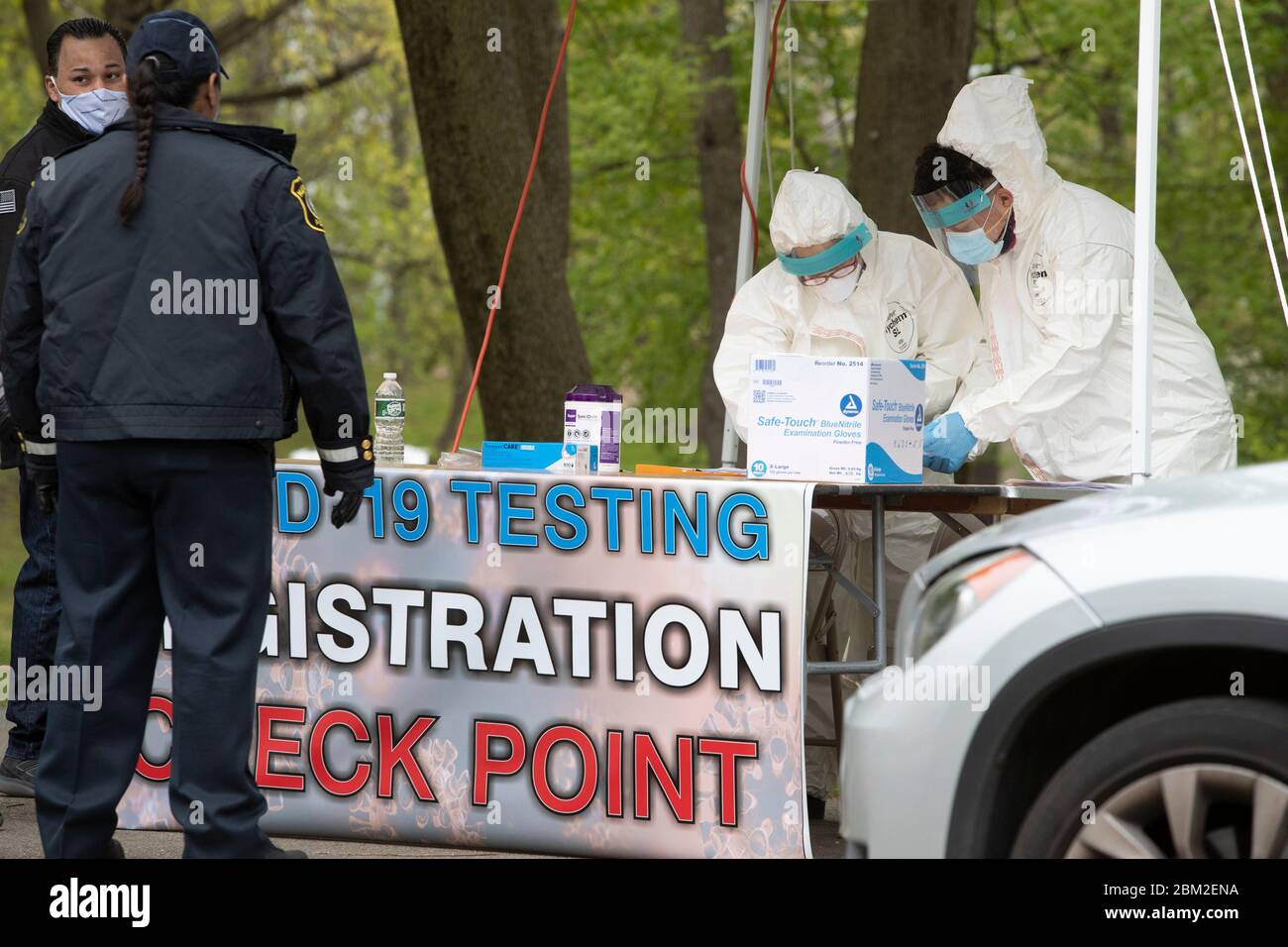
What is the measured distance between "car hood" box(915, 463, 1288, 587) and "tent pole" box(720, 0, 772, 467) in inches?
125

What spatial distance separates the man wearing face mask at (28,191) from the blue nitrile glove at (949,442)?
8.24 feet

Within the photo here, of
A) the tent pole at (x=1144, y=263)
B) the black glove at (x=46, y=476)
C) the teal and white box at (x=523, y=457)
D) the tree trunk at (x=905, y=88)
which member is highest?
the tree trunk at (x=905, y=88)

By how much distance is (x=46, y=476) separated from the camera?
429 centimetres

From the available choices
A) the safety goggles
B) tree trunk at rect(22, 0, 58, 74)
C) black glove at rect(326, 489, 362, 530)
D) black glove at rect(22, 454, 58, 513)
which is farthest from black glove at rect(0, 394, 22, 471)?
tree trunk at rect(22, 0, 58, 74)

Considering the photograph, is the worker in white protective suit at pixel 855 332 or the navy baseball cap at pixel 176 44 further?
the worker in white protective suit at pixel 855 332

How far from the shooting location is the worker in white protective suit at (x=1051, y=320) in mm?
4941

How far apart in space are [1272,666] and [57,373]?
2.64 meters

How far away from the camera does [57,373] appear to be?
383cm

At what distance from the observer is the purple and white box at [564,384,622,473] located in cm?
510

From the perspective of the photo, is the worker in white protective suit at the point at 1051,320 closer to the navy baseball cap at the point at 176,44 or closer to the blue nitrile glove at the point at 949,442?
the blue nitrile glove at the point at 949,442

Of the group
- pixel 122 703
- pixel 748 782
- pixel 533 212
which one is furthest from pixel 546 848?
pixel 533 212

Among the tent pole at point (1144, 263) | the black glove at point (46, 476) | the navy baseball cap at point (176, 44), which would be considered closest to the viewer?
the navy baseball cap at point (176, 44)

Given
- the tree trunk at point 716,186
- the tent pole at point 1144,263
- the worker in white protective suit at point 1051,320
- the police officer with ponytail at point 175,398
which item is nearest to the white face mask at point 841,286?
the worker in white protective suit at point 1051,320
